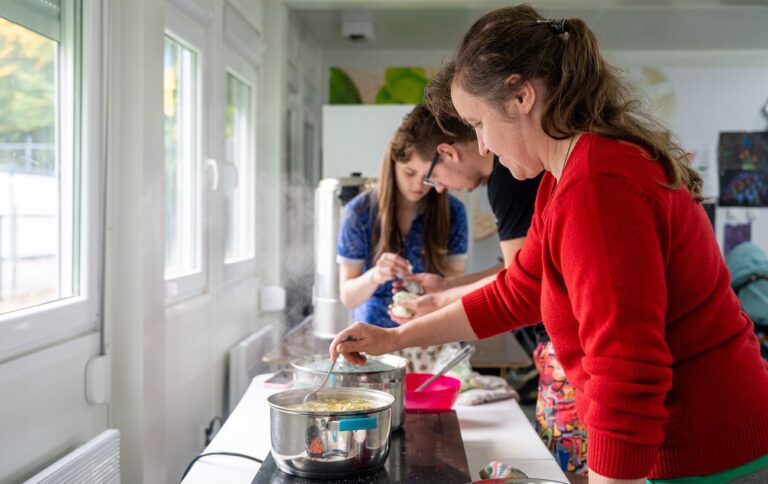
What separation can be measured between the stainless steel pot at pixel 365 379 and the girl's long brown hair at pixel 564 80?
649 mm

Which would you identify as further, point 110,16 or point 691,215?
point 110,16

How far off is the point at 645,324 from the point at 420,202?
1.62 meters

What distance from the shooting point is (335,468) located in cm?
123

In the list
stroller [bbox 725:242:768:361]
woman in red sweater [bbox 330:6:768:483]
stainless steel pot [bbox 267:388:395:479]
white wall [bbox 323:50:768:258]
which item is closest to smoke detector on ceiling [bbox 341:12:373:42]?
white wall [bbox 323:50:768:258]

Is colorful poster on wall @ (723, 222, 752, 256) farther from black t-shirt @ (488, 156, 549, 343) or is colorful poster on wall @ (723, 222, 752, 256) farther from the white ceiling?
black t-shirt @ (488, 156, 549, 343)

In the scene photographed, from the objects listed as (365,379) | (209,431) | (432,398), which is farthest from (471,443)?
(209,431)

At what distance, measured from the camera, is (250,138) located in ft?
12.3

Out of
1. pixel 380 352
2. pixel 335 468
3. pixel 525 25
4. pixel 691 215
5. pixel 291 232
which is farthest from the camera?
pixel 291 232

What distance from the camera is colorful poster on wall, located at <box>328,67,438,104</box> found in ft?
18.1

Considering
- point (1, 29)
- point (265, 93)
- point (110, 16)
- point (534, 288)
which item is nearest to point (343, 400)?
point (534, 288)

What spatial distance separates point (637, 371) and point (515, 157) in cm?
39

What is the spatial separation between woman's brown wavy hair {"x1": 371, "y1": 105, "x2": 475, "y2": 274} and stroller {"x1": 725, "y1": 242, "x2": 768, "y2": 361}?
1.55 meters

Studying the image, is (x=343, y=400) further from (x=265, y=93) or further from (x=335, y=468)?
(x=265, y=93)

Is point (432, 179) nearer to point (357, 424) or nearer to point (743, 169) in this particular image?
point (357, 424)
